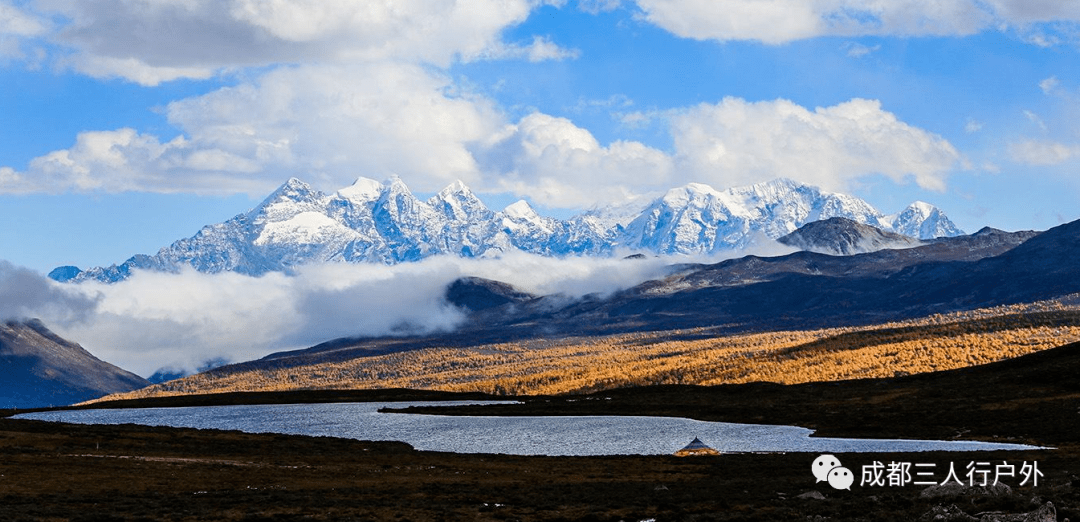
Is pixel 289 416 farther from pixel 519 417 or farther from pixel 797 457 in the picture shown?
pixel 797 457

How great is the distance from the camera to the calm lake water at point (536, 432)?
106188 millimetres

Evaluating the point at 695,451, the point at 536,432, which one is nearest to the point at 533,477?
the point at 695,451

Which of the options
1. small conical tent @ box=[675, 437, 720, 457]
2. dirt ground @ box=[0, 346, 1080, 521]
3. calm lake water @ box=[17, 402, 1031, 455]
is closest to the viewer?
dirt ground @ box=[0, 346, 1080, 521]

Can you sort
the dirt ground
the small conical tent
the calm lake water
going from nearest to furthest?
1. the dirt ground
2. the small conical tent
3. the calm lake water

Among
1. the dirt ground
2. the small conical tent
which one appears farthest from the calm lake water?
the dirt ground

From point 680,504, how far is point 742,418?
91.1 m

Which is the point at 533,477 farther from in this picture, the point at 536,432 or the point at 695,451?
the point at 536,432

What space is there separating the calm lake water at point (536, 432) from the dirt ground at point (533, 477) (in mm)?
8291

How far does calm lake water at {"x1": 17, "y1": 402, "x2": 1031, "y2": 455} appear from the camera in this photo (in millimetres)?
106188

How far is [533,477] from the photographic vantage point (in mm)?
81438

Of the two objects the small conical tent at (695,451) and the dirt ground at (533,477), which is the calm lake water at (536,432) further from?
the dirt ground at (533,477)

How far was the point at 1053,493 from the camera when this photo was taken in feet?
177

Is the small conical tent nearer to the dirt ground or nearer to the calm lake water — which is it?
the dirt ground

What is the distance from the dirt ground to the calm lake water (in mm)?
8291
